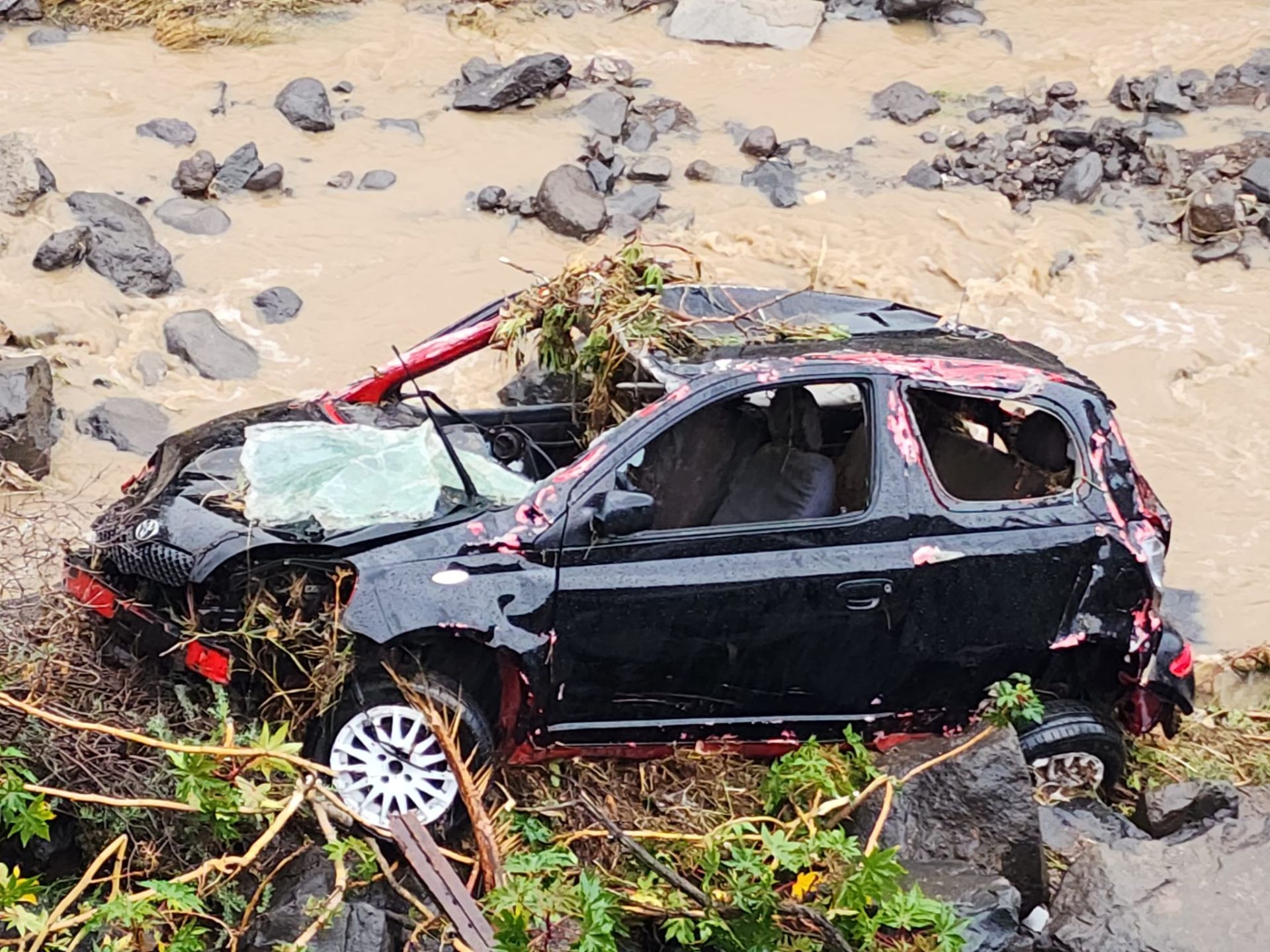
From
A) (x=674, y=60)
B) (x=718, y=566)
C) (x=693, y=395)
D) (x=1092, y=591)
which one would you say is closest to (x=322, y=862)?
(x=718, y=566)

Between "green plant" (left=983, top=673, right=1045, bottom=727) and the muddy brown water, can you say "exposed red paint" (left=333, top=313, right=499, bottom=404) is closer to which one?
"green plant" (left=983, top=673, right=1045, bottom=727)

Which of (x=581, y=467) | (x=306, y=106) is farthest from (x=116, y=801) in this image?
(x=306, y=106)

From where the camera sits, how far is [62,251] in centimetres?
1033

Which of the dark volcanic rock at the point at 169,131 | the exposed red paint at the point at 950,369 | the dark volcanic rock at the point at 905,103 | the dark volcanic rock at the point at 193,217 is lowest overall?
the dark volcanic rock at the point at 193,217

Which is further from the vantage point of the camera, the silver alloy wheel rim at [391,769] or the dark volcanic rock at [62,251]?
the dark volcanic rock at [62,251]

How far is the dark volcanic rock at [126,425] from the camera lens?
29.1ft

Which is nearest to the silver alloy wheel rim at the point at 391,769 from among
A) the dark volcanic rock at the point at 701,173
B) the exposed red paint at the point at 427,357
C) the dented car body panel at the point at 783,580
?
the dented car body panel at the point at 783,580

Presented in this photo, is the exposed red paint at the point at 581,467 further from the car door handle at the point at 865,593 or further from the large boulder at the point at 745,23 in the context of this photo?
the large boulder at the point at 745,23

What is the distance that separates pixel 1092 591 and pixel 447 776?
2.44 metres

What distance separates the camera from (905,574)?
494cm

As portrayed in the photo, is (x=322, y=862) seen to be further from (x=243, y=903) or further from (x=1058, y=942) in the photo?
(x=1058, y=942)

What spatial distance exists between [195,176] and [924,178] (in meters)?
6.43

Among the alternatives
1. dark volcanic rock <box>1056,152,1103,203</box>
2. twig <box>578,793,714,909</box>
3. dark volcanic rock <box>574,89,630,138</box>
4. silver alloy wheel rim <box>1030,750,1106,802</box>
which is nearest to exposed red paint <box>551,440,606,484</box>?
twig <box>578,793,714,909</box>

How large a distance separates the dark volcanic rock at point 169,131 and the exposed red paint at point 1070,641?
9.80 meters
